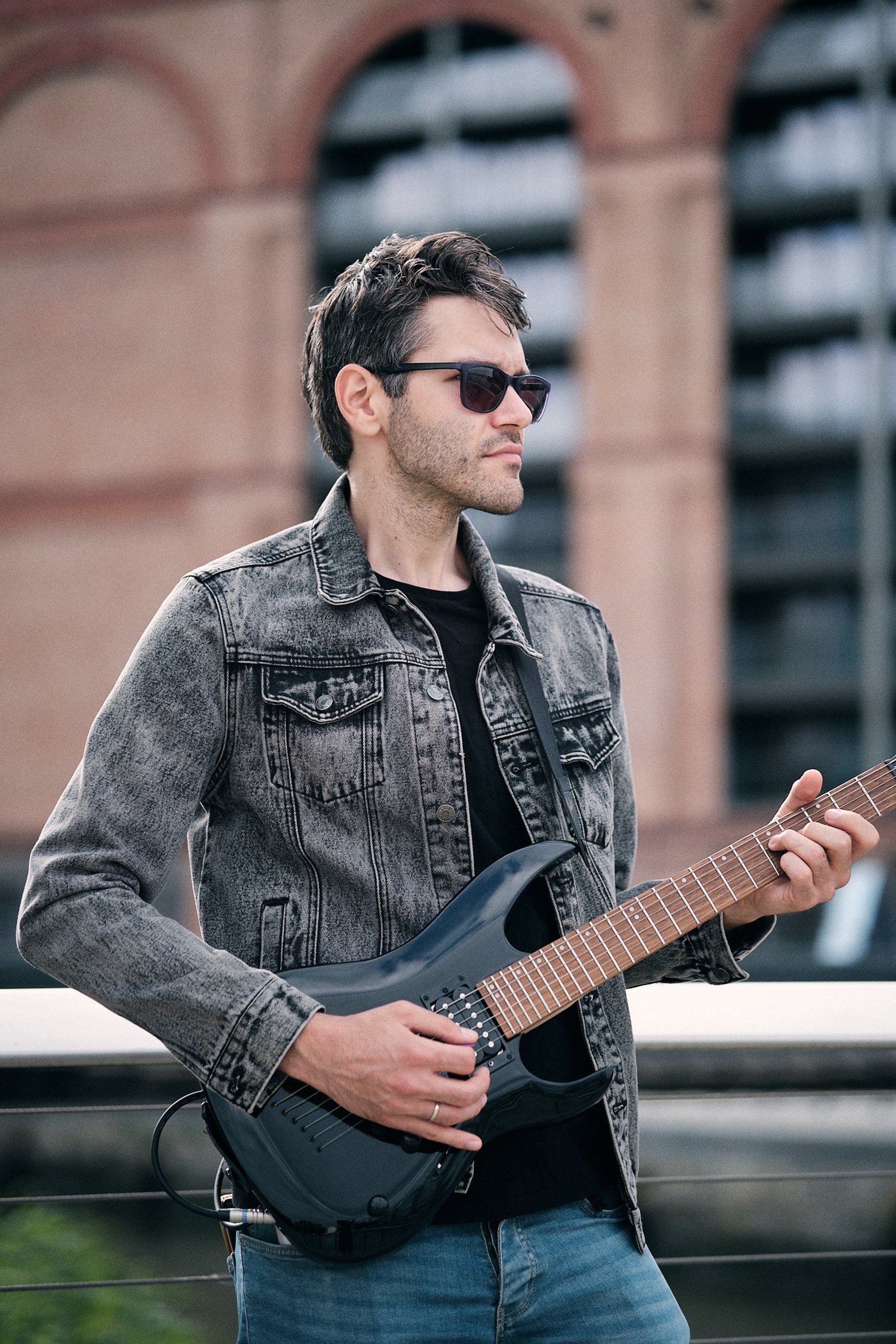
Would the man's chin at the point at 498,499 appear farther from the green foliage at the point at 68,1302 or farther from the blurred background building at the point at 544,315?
the blurred background building at the point at 544,315

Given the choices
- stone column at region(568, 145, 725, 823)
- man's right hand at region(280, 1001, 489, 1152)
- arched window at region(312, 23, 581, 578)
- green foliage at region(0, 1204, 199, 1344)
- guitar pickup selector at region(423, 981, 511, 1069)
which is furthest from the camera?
arched window at region(312, 23, 581, 578)

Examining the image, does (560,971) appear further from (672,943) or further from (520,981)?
(672,943)

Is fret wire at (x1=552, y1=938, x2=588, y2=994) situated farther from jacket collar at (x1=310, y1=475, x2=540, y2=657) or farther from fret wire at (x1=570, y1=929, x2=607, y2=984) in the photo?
jacket collar at (x1=310, y1=475, x2=540, y2=657)

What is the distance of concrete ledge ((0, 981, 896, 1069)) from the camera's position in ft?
7.24

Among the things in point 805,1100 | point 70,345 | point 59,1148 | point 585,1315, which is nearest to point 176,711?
point 585,1315

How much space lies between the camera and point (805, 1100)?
7.33m

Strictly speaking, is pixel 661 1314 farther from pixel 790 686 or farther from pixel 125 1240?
pixel 790 686

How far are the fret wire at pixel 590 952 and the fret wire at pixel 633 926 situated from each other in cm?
7

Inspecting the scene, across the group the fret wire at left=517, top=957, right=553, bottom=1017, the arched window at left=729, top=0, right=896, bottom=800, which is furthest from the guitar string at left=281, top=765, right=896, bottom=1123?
the arched window at left=729, top=0, right=896, bottom=800

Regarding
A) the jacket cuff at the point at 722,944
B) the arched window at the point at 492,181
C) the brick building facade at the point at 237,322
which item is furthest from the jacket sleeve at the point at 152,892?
the arched window at the point at 492,181

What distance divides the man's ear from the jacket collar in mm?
103

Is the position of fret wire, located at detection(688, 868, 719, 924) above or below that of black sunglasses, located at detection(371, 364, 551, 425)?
below

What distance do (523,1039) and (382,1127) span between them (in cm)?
25

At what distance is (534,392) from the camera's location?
2.01 meters
